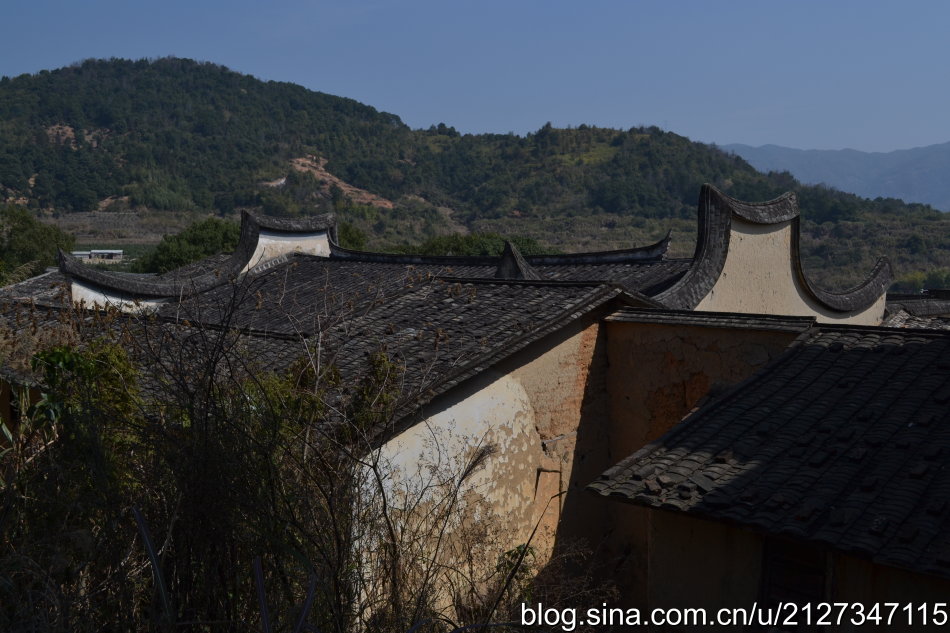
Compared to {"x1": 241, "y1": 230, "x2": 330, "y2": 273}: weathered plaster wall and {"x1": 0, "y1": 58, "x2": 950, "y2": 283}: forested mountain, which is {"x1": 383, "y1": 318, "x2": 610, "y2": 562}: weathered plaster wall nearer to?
{"x1": 241, "y1": 230, "x2": 330, "y2": 273}: weathered plaster wall

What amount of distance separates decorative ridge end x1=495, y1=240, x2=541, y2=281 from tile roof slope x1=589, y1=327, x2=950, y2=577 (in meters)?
6.36

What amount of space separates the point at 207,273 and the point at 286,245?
6.09ft

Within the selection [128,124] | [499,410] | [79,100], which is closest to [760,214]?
[499,410]

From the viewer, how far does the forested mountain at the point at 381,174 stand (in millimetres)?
63719

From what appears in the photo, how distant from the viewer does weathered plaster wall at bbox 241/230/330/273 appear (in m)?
16.8

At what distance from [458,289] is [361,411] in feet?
12.7

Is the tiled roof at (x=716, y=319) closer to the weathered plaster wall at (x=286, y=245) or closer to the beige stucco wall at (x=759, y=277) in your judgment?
the beige stucco wall at (x=759, y=277)

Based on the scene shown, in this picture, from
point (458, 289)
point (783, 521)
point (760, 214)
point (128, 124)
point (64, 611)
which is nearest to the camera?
point (64, 611)

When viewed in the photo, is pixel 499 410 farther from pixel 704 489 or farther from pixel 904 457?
pixel 904 457

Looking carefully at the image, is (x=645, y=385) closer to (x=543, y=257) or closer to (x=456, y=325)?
(x=456, y=325)

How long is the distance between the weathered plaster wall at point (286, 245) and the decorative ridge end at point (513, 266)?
5691 millimetres

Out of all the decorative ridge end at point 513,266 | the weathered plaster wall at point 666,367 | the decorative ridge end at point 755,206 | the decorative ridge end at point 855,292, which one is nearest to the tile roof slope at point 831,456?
the weathered plaster wall at point 666,367

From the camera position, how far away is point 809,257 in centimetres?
5194

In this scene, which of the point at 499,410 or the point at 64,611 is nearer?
the point at 64,611
